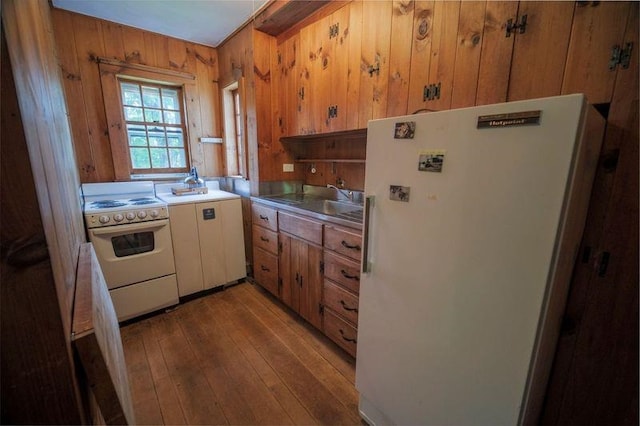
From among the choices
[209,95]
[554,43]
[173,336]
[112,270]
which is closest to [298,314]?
[173,336]

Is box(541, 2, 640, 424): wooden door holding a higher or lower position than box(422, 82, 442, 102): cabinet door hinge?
lower

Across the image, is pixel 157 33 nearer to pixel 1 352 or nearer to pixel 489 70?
pixel 489 70

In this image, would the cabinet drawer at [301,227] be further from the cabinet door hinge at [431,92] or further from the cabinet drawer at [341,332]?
the cabinet door hinge at [431,92]

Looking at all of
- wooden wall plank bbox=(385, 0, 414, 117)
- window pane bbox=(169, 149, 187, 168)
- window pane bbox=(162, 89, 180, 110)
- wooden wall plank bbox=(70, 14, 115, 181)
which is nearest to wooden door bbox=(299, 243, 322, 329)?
wooden wall plank bbox=(385, 0, 414, 117)

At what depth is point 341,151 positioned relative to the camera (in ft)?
8.04

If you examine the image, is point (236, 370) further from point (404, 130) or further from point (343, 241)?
point (404, 130)

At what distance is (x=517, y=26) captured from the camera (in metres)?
1.12

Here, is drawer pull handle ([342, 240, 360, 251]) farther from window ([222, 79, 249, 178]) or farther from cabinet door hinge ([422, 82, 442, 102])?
window ([222, 79, 249, 178])

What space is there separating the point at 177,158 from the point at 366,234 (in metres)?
2.75

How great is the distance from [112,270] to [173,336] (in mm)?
722

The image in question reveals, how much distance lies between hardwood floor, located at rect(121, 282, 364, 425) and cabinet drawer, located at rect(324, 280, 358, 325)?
0.37m

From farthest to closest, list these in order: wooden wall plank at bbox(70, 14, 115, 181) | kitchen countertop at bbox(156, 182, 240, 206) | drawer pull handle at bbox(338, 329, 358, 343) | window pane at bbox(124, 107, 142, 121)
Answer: window pane at bbox(124, 107, 142, 121) → kitchen countertop at bbox(156, 182, 240, 206) → wooden wall plank at bbox(70, 14, 115, 181) → drawer pull handle at bbox(338, 329, 358, 343)

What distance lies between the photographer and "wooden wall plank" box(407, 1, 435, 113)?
1.39 meters

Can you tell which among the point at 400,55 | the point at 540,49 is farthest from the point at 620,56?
the point at 400,55
